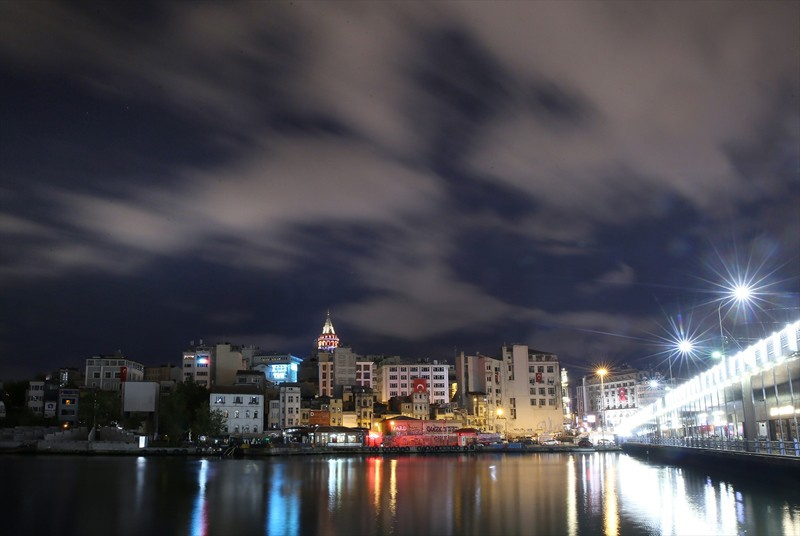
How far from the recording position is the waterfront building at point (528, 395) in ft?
425

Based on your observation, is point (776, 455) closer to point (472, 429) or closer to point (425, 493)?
point (425, 493)

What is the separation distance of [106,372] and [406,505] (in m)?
107

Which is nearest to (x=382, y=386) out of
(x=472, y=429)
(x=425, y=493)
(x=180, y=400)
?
(x=472, y=429)

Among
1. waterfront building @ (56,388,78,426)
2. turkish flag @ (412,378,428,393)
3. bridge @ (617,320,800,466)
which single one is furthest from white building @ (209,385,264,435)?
bridge @ (617,320,800,466)

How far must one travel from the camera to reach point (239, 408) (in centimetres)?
10594

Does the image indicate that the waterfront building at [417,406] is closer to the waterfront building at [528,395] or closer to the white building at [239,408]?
the waterfront building at [528,395]

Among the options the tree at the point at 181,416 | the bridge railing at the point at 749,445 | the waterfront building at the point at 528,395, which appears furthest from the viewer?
the waterfront building at the point at 528,395

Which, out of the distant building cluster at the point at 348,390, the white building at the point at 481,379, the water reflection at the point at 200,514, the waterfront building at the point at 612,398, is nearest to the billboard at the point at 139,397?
the distant building cluster at the point at 348,390

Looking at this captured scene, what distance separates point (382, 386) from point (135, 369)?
45793 millimetres

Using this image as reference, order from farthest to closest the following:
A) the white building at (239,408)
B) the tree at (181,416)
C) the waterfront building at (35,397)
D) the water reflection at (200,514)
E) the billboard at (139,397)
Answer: the waterfront building at (35,397)
the billboard at (139,397)
the white building at (239,408)
the tree at (181,416)
the water reflection at (200,514)

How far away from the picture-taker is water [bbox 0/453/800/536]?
2553 centimetres

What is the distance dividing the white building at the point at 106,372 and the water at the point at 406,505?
75316mm

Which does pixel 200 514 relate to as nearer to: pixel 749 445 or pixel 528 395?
pixel 749 445

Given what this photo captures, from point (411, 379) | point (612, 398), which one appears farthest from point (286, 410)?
point (612, 398)
